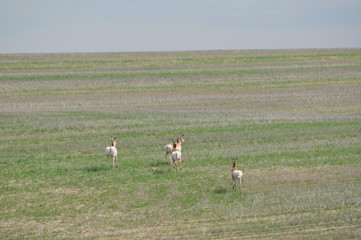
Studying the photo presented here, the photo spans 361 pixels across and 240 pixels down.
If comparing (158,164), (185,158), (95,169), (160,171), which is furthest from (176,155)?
(95,169)

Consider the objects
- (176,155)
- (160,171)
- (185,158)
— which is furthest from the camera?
(185,158)

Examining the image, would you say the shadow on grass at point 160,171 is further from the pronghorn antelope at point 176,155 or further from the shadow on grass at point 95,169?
the shadow on grass at point 95,169

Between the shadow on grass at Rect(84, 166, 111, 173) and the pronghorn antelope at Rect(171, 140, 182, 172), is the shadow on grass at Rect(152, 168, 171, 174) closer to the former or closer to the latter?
the pronghorn antelope at Rect(171, 140, 182, 172)

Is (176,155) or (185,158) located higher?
(176,155)

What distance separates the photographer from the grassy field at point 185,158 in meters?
20.5

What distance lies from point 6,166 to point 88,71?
4685 centimetres

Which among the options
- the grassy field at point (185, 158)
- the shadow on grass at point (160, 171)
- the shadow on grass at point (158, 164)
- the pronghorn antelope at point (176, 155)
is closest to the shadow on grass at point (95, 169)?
the grassy field at point (185, 158)

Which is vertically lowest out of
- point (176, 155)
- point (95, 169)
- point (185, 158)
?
point (95, 169)

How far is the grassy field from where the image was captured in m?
20.5

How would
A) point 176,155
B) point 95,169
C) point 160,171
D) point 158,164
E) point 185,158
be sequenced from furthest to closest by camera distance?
point 185,158 → point 158,164 → point 95,169 → point 160,171 → point 176,155

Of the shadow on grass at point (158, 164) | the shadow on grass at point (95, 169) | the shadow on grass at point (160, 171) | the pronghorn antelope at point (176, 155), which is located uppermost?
the pronghorn antelope at point (176, 155)

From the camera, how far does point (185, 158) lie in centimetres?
3017

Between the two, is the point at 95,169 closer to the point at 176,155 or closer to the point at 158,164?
Result: the point at 158,164

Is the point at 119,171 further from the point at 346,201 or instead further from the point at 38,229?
the point at 346,201
